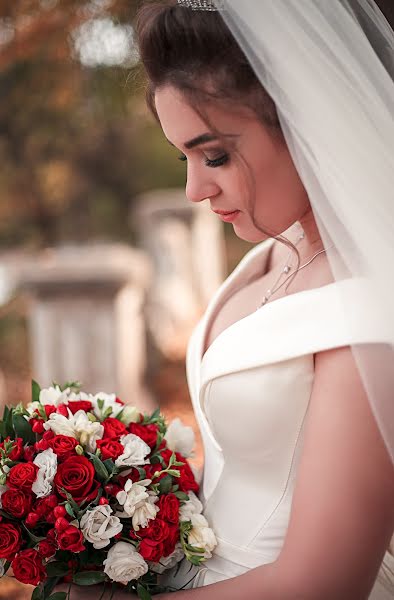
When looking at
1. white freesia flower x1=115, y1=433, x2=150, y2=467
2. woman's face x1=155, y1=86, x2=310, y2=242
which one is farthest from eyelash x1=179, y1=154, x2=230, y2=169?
white freesia flower x1=115, y1=433, x2=150, y2=467

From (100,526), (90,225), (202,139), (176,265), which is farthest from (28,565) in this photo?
(90,225)

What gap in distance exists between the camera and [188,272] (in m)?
9.72

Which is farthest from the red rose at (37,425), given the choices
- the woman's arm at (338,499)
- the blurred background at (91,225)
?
the blurred background at (91,225)

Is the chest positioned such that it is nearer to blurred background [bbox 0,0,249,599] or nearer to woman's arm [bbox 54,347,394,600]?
woman's arm [bbox 54,347,394,600]

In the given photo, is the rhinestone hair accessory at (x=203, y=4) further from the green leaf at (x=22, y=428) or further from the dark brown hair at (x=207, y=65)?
the green leaf at (x=22, y=428)

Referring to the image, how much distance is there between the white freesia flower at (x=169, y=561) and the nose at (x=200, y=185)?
0.90 m

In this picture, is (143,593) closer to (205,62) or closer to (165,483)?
(165,483)

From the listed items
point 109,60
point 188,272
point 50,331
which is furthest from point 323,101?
point 188,272

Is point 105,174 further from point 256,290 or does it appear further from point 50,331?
point 256,290

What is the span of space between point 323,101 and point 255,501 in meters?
0.98

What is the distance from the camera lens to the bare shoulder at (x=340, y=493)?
4.97 feet

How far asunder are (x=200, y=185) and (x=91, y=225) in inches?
402

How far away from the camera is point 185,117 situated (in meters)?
1.69

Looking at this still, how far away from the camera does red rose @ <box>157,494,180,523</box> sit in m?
1.83
